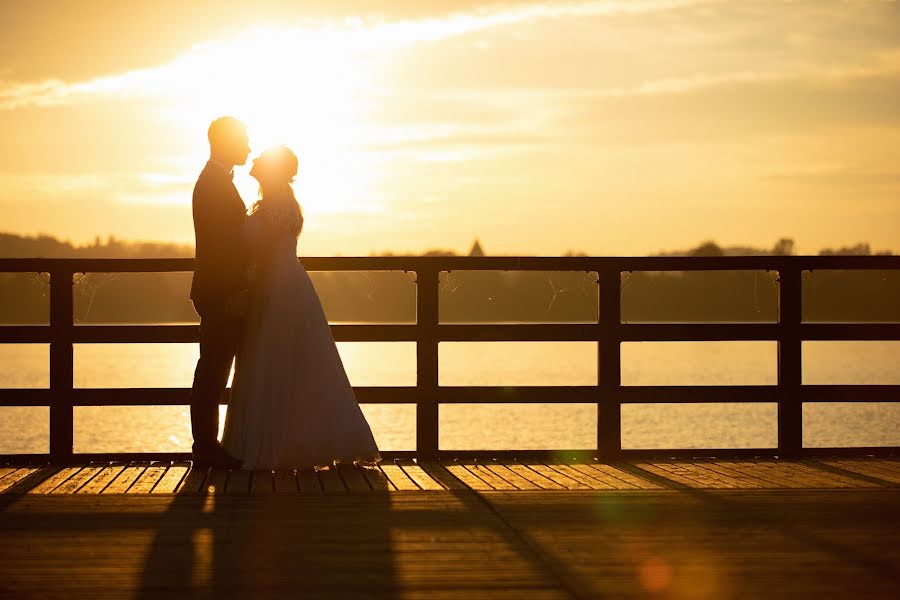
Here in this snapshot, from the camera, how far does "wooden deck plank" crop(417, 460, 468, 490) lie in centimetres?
637

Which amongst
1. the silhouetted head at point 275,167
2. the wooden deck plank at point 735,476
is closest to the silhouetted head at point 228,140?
the silhouetted head at point 275,167

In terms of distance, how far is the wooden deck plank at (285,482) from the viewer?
243 inches

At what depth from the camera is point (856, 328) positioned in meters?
7.88

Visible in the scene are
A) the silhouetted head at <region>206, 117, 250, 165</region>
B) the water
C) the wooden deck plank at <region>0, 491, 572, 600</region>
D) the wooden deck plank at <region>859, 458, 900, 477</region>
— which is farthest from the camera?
the water

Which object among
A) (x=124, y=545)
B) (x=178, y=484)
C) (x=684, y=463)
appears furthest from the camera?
(x=684, y=463)

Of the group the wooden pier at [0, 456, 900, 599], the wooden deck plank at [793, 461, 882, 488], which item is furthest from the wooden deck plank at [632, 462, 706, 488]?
the wooden deck plank at [793, 461, 882, 488]

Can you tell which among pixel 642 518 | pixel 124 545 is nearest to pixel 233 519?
pixel 124 545

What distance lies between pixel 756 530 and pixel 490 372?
45884mm

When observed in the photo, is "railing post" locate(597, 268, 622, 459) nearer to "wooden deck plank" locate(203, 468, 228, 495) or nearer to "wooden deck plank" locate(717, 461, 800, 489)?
"wooden deck plank" locate(717, 461, 800, 489)

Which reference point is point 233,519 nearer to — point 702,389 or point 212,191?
point 212,191

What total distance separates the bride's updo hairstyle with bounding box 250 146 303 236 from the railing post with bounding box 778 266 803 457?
3065 mm

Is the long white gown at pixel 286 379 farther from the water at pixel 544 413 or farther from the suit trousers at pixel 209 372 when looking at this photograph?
the water at pixel 544 413

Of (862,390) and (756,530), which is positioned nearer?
(756,530)

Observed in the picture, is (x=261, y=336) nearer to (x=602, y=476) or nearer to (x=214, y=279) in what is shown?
(x=214, y=279)
